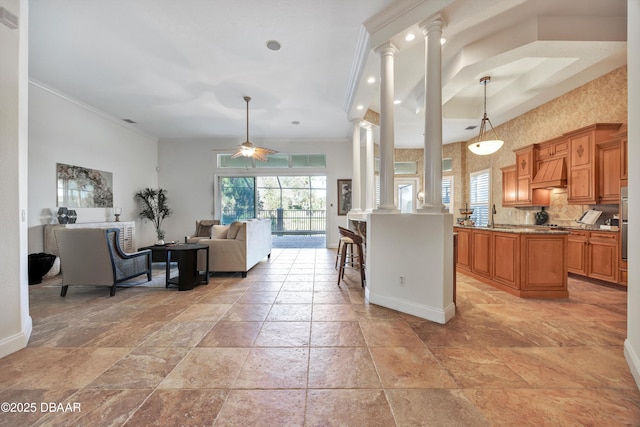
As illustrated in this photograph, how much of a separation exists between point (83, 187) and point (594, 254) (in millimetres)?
9583

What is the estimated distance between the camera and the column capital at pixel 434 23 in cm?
262

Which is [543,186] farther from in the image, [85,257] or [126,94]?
[126,94]

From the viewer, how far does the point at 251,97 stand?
16.4ft

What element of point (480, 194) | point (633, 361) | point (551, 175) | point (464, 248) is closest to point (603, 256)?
point (551, 175)

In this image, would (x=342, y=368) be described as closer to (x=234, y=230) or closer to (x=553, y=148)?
(x=234, y=230)

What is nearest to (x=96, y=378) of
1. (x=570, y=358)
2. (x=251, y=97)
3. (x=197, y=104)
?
(x=570, y=358)

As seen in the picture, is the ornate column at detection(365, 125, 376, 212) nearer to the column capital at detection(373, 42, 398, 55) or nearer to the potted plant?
the column capital at detection(373, 42, 398, 55)

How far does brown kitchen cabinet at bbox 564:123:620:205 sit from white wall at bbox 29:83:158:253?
9438mm

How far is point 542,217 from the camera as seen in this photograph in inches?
200

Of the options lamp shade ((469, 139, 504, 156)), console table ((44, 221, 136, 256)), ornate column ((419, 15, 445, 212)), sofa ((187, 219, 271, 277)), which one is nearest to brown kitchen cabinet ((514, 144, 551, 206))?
lamp shade ((469, 139, 504, 156))

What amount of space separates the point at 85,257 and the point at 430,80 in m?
4.76

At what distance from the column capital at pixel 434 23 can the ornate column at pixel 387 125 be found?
0.41 metres

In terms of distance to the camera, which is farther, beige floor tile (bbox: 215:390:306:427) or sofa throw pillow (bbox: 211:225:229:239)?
sofa throw pillow (bbox: 211:225:229:239)

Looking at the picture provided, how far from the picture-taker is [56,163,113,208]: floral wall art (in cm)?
496
